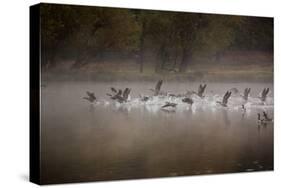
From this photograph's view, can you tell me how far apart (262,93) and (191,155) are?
1561 millimetres

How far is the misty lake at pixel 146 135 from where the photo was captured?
32.4ft

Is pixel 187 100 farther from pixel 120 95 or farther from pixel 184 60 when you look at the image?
pixel 120 95

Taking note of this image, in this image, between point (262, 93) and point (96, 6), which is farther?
point (262, 93)

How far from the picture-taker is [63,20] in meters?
9.88

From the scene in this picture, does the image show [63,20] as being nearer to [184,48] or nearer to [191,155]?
[184,48]

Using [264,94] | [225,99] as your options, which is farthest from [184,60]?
[264,94]

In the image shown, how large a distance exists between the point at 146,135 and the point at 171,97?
2.21 ft

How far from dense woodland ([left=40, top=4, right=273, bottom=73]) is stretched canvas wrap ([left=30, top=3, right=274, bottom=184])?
0.01 meters

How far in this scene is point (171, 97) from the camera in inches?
419

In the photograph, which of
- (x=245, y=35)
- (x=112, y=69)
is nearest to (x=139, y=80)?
(x=112, y=69)

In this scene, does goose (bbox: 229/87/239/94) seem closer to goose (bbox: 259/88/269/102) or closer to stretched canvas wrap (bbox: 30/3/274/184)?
stretched canvas wrap (bbox: 30/3/274/184)

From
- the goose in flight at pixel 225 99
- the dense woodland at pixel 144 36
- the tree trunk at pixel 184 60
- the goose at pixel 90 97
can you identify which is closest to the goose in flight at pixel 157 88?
the dense woodland at pixel 144 36

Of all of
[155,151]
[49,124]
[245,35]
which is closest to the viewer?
[49,124]

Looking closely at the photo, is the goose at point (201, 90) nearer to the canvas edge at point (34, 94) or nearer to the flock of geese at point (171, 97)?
the flock of geese at point (171, 97)
